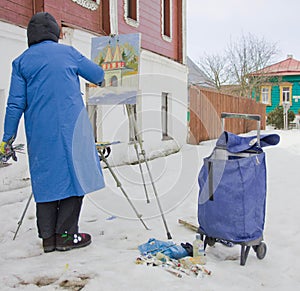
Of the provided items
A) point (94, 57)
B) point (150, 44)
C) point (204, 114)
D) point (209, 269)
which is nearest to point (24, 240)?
point (209, 269)

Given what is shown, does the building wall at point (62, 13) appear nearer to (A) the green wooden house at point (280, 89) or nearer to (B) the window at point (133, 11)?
(B) the window at point (133, 11)

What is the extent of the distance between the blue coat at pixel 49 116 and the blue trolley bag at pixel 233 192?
3.21 ft

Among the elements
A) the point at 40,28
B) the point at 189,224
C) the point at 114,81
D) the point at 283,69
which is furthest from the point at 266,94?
the point at 40,28

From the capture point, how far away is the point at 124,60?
4.12 m

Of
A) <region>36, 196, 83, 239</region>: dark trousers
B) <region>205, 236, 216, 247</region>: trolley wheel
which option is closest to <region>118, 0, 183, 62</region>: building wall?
<region>36, 196, 83, 239</region>: dark trousers

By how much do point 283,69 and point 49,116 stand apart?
101 ft

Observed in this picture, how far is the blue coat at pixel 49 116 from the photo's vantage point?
3.12 m

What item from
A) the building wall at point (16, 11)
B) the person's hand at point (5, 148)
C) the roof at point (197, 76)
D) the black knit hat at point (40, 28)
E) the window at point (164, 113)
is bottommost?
the person's hand at point (5, 148)

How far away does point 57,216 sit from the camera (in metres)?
3.30

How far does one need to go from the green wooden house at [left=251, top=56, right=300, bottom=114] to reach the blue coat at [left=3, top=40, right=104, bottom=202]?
2805 centimetres

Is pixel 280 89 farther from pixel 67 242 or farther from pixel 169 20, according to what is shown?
pixel 67 242

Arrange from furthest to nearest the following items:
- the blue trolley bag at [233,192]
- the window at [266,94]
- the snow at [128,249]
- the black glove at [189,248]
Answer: the window at [266,94]
the black glove at [189,248]
the blue trolley bag at [233,192]
the snow at [128,249]

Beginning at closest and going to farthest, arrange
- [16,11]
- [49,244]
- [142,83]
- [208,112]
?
[49,244], [16,11], [142,83], [208,112]

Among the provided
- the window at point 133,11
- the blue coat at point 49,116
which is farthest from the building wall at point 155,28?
the blue coat at point 49,116
